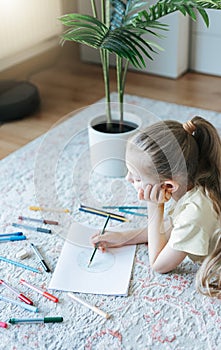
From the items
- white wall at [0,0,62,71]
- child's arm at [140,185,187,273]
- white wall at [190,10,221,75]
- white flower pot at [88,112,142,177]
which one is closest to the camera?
child's arm at [140,185,187,273]

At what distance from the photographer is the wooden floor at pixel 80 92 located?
2.22 metres

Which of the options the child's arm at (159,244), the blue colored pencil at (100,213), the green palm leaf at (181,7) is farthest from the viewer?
the blue colored pencil at (100,213)

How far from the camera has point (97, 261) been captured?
4.71ft

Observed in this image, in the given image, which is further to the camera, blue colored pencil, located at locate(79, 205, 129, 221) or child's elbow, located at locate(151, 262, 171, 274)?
blue colored pencil, located at locate(79, 205, 129, 221)

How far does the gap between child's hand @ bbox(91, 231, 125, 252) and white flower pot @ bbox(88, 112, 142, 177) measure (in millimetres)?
362

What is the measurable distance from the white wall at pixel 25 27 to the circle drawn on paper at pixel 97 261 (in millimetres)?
1311

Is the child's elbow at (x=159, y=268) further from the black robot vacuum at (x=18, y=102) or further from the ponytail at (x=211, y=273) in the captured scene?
the black robot vacuum at (x=18, y=102)

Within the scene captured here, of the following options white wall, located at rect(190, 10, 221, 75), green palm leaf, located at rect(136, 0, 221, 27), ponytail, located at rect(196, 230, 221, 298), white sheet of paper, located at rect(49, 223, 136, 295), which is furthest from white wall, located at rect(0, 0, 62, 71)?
ponytail, located at rect(196, 230, 221, 298)

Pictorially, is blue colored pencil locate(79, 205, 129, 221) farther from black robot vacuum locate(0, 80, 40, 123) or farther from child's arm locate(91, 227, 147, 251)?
black robot vacuum locate(0, 80, 40, 123)

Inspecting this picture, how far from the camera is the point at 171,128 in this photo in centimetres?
124

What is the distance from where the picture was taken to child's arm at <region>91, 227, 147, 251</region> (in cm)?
147

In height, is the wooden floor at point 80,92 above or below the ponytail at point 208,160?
below

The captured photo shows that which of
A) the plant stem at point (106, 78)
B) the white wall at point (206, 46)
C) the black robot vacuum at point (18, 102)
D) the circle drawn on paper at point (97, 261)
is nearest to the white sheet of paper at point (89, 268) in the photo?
the circle drawn on paper at point (97, 261)

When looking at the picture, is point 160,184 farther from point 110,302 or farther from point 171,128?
point 110,302
